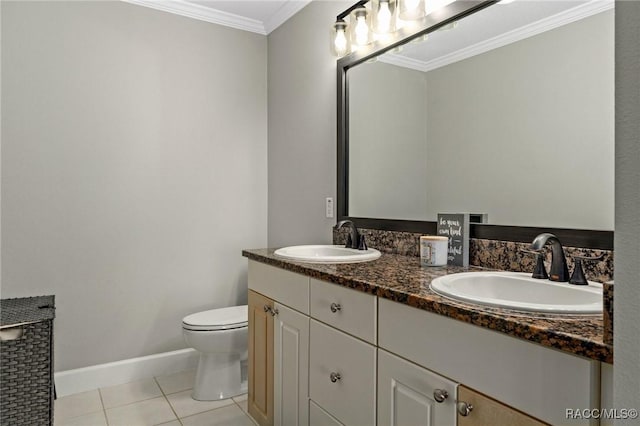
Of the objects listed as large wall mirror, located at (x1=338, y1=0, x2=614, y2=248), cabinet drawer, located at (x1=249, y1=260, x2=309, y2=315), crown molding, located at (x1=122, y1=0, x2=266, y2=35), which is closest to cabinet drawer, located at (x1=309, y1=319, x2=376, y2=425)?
cabinet drawer, located at (x1=249, y1=260, x2=309, y2=315)

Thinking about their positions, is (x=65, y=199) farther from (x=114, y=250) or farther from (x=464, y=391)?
(x=464, y=391)

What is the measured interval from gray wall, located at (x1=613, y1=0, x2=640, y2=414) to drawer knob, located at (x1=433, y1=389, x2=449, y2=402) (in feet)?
1.39

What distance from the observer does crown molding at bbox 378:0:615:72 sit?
122cm

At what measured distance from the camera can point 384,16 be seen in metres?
1.85

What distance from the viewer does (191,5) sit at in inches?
105

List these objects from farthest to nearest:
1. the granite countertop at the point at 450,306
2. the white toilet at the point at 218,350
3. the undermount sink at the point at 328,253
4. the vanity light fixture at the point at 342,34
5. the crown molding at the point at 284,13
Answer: the crown molding at the point at 284,13, the white toilet at the point at 218,350, the vanity light fixture at the point at 342,34, the undermount sink at the point at 328,253, the granite countertop at the point at 450,306

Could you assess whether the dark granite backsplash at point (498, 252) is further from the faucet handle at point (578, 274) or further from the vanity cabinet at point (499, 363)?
the vanity cabinet at point (499, 363)

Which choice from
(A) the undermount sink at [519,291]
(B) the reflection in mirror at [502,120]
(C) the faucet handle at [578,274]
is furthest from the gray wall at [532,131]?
(A) the undermount sink at [519,291]

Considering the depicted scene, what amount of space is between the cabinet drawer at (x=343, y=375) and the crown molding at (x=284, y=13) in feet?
6.73

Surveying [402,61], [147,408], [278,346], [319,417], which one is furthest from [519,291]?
[147,408]

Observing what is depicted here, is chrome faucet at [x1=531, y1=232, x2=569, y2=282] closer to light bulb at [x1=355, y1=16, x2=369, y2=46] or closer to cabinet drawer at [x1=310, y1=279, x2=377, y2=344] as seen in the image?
cabinet drawer at [x1=310, y1=279, x2=377, y2=344]

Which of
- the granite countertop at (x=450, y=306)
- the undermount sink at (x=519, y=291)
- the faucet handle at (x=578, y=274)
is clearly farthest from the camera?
the faucet handle at (x=578, y=274)

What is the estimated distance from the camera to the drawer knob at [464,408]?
92 centimetres

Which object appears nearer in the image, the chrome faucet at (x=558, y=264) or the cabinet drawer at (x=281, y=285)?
the chrome faucet at (x=558, y=264)
